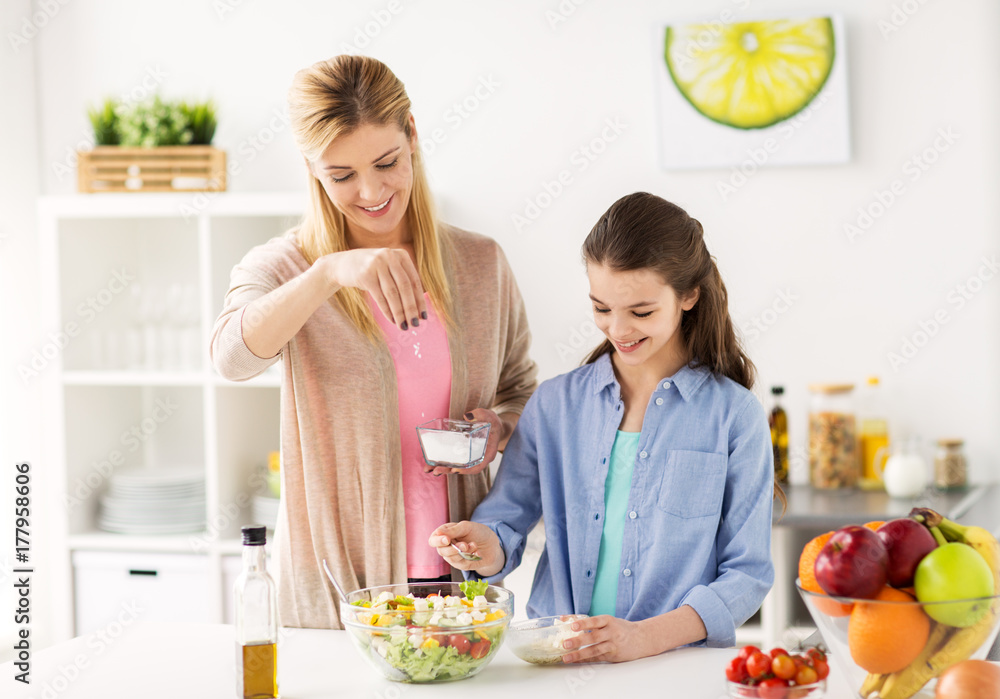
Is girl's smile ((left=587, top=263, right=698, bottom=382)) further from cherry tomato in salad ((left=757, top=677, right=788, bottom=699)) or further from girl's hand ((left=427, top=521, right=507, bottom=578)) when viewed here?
cherry tomato in salad ((left=757, top=677, right=788, bottom=699))

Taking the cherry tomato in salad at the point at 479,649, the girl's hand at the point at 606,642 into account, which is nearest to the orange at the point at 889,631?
the girl's hand at the point at 606,642

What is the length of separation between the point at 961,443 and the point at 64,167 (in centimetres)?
293

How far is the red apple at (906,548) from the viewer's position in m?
1.00

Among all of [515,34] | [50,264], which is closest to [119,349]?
[50,264]

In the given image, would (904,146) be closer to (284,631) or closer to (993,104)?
(993,104)

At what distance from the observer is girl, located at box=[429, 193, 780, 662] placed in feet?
4.67

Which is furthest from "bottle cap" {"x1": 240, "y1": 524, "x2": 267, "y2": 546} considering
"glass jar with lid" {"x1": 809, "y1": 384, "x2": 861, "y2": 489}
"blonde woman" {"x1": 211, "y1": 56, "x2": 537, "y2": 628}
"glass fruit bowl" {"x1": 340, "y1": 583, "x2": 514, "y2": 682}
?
"glass jar with lid" {"x1": 809, "y1": 384, "x2": 861, "y2": 489}

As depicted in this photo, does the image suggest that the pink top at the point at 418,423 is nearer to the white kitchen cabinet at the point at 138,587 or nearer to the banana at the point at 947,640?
the banana at the point at 947,640

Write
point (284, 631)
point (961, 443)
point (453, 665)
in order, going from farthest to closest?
1. point (961, 443)
2. point (284, 631)
3. point (453, 665)

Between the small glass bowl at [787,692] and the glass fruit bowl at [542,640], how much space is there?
0.24 m

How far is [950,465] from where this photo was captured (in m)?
2.66

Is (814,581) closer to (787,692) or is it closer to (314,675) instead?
(787,692)

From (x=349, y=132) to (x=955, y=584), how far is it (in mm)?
1021

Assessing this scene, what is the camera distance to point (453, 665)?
121 centimetres
